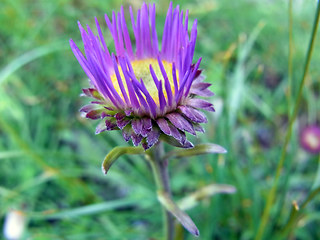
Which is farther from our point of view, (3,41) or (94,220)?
(3,41)

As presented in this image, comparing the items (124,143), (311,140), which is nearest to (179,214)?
(124,143)

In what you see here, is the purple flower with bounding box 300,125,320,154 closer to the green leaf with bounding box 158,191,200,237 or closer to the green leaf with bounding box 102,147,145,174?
the green leaf with bounding box 158,191,200,237

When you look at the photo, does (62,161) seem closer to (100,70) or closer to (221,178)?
(221,178)

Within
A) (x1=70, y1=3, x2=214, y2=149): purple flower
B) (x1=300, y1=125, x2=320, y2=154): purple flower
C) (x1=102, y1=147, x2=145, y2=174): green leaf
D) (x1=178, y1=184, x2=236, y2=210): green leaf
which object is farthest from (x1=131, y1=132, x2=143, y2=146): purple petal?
(x1=300, y1=125, x2=320, y2=154): purple flower

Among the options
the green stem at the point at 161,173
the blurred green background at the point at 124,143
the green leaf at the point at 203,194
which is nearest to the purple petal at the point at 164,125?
the green stem at the point at 161,173

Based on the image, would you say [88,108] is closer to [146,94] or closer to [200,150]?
[146,94]

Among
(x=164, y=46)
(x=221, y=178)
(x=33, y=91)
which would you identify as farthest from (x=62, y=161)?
(x=164, y=46)
